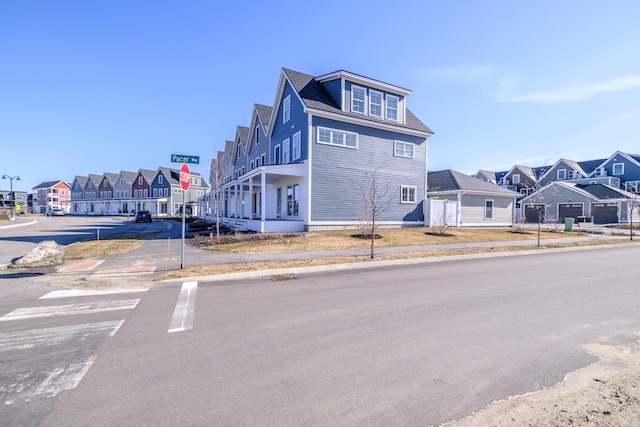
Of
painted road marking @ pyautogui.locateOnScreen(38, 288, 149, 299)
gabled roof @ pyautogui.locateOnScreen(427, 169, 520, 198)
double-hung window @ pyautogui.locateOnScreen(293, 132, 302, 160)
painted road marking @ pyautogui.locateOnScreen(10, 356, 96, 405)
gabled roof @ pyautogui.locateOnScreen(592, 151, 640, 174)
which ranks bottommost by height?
painted road marking @ pyautogui.locateOnScreen(38, 288, 149, 299)

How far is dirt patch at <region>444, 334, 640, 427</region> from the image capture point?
288 cm

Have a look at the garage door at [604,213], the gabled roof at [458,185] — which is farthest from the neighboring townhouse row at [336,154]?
the garage door at [604,213]

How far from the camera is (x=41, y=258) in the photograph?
439 inches

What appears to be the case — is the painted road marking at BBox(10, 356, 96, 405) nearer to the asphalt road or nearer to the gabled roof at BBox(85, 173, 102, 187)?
the asphalt road

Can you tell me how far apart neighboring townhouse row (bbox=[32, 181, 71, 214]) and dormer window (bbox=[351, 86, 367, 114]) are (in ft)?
347

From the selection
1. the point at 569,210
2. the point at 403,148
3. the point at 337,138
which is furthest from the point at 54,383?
the point at 569,210

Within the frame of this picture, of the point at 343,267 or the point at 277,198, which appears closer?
the point at 343,267

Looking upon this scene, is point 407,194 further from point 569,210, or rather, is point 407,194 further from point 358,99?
point 569,210

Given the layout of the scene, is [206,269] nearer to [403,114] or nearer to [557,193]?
[403,114]

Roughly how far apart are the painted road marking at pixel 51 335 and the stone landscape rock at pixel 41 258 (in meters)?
7.29

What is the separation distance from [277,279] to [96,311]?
4352 millimetres

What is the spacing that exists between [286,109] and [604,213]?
44468 mm

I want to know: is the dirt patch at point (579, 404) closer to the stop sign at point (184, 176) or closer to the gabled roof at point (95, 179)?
the stop sign at point (184, 176)

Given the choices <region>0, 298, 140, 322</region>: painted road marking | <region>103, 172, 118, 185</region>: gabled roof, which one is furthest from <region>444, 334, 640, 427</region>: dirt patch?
<region>103, 172, 118, 185</region>: gabled roof
